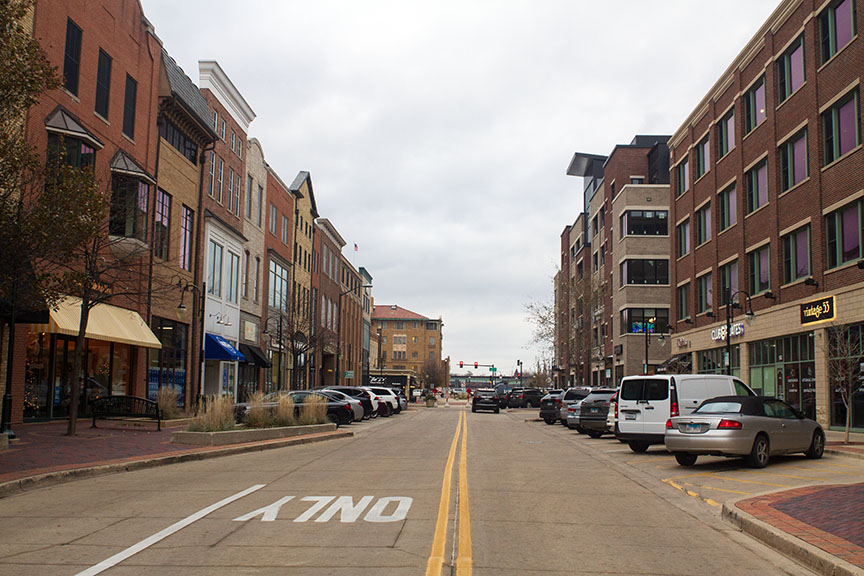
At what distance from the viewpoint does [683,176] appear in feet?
153

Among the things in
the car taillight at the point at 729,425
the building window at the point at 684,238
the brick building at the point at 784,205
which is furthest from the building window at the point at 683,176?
the car taillight at the point at 729,425

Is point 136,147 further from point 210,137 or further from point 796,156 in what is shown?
point 796,156

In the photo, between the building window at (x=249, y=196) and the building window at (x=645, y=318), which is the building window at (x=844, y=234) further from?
the building window at (x=249, y=196)

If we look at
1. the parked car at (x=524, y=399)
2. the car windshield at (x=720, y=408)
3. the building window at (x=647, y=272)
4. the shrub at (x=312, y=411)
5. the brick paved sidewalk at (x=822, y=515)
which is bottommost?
the parked car at (x=524, y=399)

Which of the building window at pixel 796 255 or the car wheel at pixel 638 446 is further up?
the building window at pixel 796 255

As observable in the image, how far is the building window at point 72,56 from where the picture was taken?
2478 cm

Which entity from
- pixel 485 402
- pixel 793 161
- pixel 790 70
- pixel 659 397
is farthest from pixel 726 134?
pixel 485 402

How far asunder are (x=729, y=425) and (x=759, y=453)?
38.6 inches

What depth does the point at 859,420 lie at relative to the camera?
2564 cm

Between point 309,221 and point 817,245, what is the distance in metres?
41.9

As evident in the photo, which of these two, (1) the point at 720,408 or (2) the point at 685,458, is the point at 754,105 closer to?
(1) the point at 720,408

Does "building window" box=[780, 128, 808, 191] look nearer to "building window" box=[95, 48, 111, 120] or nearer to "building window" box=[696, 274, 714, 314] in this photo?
"building window" box=[696, 274, 714, 314]

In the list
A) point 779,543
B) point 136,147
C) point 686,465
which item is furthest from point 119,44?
point 779,543

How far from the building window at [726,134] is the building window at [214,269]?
25.1 metres
